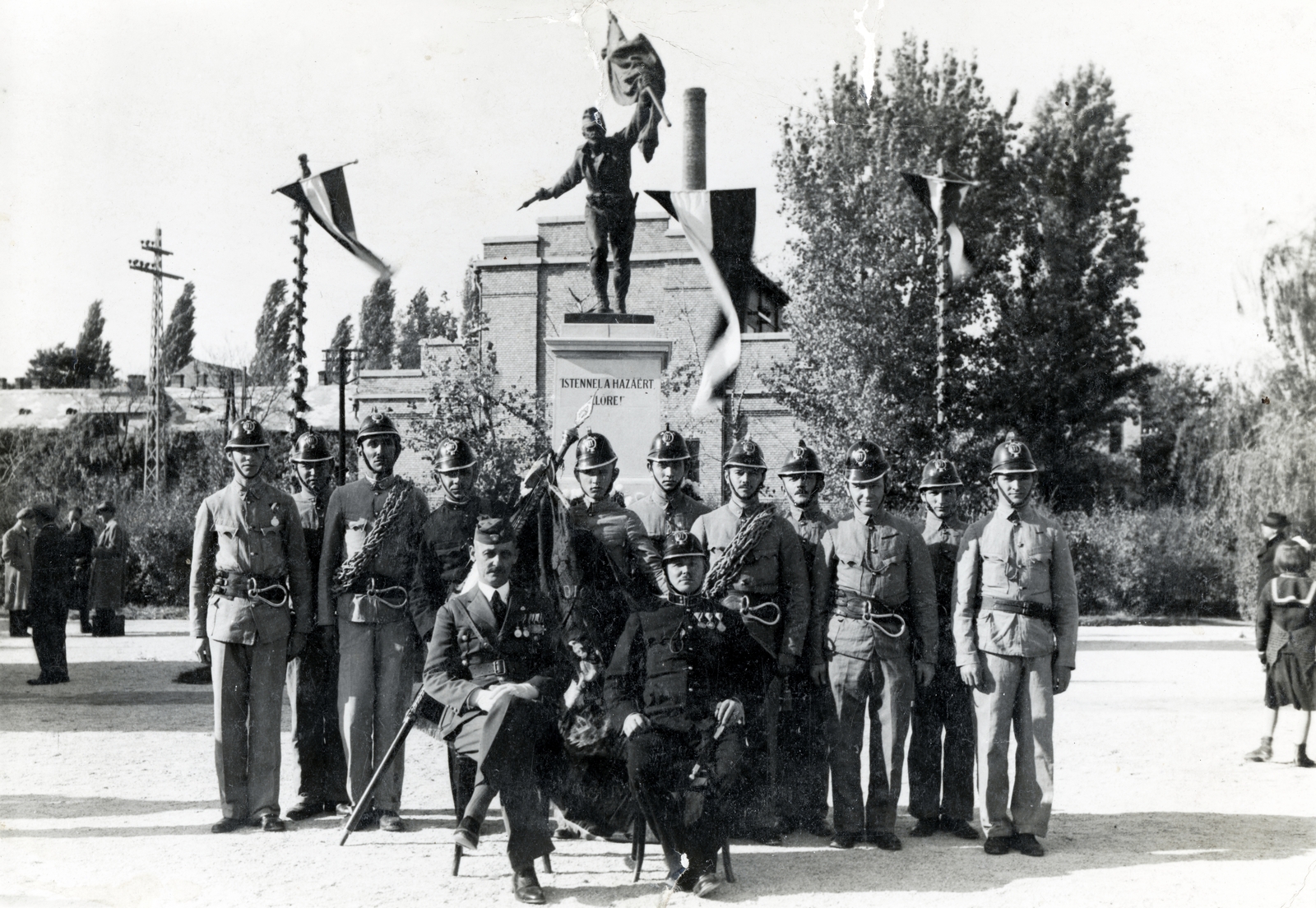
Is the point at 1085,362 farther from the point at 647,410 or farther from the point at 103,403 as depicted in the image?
the point at 103,403

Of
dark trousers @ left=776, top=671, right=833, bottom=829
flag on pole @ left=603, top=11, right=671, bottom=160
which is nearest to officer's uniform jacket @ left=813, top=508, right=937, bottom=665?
dark trousers @ left=776, top=671, right=833, bottom=829

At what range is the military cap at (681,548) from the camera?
17.4 ft

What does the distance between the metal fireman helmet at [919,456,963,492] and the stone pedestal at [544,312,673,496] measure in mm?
2303

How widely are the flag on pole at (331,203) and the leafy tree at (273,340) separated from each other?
2599cm

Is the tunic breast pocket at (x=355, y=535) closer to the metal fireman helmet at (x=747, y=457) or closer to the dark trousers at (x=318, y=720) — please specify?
the dark trousers at (x=318, y=720)

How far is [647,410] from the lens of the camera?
8.30 metres

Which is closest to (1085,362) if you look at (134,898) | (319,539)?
(319,539)

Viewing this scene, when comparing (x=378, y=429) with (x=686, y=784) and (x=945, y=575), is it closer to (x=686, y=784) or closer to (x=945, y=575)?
(x=686, y=784)

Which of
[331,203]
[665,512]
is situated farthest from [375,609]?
[331,203]

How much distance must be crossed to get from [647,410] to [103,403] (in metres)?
33.2

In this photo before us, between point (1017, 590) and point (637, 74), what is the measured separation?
4705mm

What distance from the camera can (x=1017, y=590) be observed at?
582cm

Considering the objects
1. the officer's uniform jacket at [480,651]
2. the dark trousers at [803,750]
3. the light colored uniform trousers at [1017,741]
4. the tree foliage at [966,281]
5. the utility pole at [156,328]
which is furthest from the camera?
the utility pole at [156,328]

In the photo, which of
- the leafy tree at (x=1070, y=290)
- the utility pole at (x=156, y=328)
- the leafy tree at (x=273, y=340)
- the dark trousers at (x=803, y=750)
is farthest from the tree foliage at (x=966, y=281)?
the leafy tree at (x=273, y=340)
